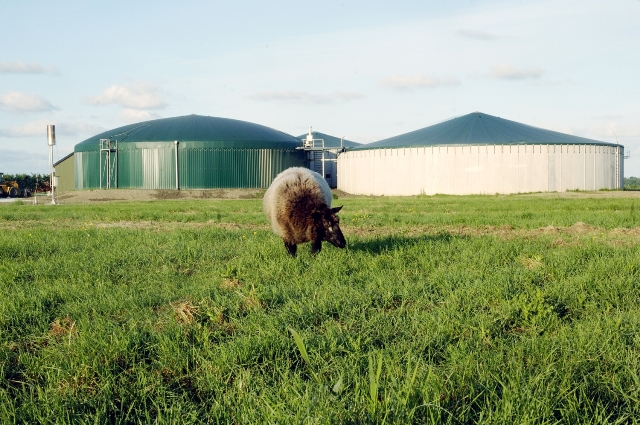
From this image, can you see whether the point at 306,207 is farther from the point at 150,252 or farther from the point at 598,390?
the point at 598,390

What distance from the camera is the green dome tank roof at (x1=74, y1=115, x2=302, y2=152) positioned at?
56.3 meters

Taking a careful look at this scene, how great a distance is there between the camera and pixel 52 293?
699 centimetres

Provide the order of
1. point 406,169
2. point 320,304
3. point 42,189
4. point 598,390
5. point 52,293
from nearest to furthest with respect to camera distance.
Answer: point 598,390 → point 320,304 → point 52,293 → point 406,169 → point 42,189

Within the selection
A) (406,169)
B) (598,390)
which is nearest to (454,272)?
(598,390)

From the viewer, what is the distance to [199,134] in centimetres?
5700

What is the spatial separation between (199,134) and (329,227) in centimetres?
4885

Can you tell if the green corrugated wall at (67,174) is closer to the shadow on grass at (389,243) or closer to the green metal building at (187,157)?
the green metal building at (187,157)

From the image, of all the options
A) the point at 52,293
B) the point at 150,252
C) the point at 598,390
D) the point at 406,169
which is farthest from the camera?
the point at 406,169

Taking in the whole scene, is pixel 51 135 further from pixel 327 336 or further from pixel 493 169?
pixel 327 336

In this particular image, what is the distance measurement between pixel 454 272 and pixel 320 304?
2.42 meters

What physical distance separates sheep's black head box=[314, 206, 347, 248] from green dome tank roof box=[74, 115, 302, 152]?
46727 millimetres

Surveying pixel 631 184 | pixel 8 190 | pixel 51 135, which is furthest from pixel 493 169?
pixel 631 184

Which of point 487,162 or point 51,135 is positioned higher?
point 51,135

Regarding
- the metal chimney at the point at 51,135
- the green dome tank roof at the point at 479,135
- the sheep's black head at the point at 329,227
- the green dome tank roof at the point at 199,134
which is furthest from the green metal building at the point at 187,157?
the sheep's black head at the point at 329,227
